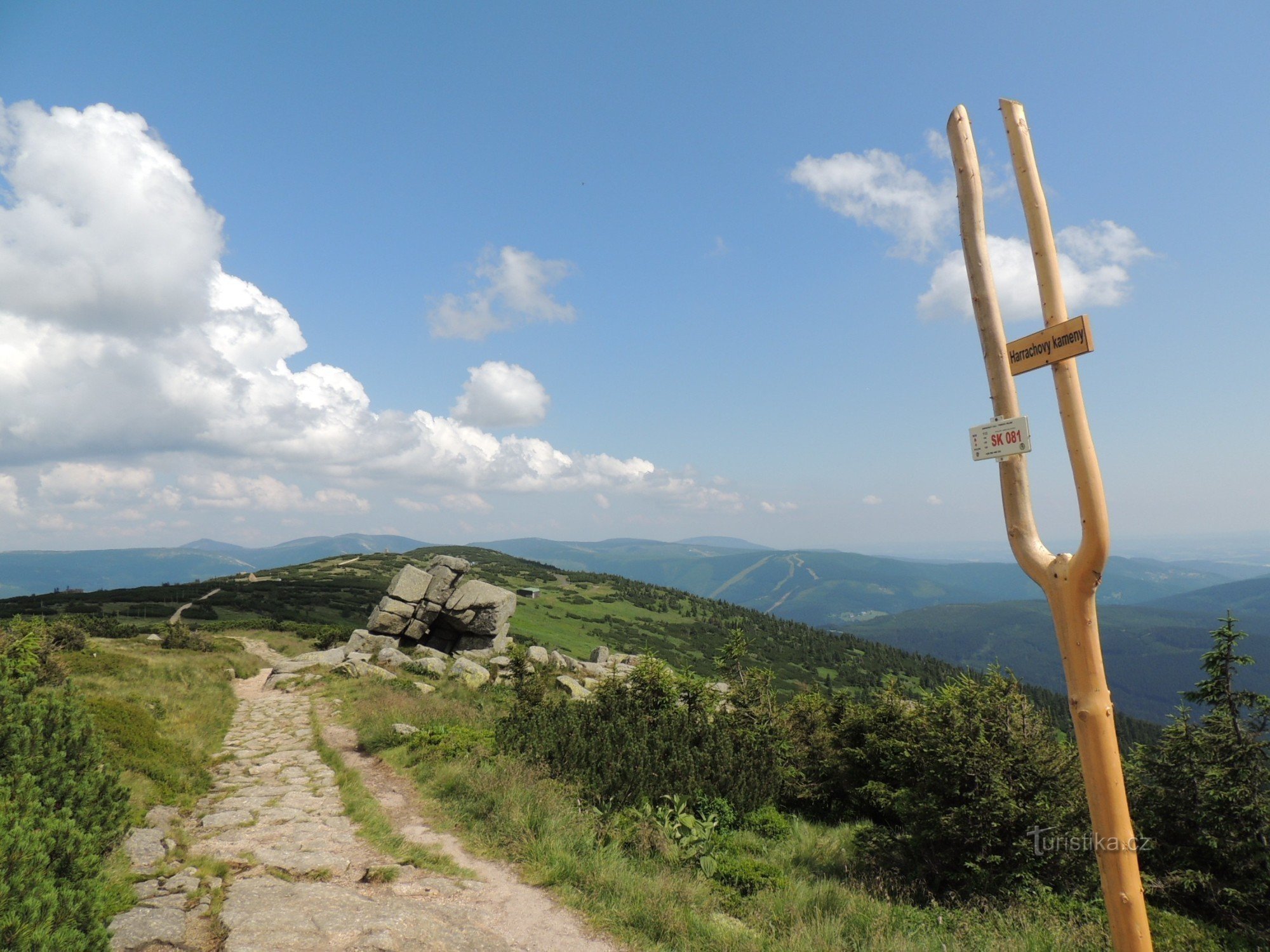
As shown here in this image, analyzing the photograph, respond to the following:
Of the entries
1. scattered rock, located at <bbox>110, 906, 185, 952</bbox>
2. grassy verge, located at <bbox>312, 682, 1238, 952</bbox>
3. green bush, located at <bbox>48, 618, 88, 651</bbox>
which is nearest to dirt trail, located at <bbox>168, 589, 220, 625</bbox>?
green bush, located at <bbox>48, 618, 88, 651</bbox>

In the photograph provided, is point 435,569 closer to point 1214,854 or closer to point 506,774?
point 506,774

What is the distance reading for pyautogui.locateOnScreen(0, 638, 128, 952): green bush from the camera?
152 inches

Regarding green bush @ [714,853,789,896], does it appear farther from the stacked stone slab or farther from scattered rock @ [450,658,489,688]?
the stacked stone slab

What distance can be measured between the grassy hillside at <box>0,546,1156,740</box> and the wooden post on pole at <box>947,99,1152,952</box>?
83.8 ft

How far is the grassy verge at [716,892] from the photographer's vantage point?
6.28 metres

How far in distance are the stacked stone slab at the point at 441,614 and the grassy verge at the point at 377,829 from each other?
2636 centimetres

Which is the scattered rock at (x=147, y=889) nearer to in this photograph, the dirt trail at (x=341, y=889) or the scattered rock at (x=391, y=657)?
the dirt trail at (x=341, y=889)

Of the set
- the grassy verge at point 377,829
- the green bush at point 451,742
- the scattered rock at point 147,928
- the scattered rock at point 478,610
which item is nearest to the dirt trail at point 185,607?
the scattered rock at point 478,610

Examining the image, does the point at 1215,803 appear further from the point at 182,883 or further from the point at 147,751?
the point at 147,751

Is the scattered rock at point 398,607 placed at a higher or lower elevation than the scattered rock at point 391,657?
higher

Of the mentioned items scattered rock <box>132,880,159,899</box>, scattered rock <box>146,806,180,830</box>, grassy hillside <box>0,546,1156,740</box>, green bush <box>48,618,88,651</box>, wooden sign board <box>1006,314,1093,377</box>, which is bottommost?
grassy hillside <box>0,546,1156,740</box>

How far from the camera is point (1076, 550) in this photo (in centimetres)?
405

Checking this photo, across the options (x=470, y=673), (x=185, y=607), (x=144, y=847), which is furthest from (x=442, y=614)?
(x=185, y=607)

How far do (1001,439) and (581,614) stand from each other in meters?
102
